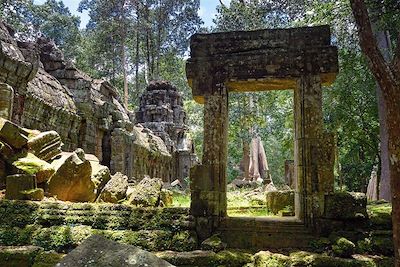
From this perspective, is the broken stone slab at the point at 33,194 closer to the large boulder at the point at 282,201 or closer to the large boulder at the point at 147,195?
the large boulder at the point at 147,195

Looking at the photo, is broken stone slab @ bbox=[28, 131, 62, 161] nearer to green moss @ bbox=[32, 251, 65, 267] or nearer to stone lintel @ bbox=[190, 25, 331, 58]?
green moss @ bbox=[32, 251, 65, 267]

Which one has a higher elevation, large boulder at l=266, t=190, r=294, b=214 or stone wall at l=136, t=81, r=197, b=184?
stone wall at l=136, t=81, r=197, b=184

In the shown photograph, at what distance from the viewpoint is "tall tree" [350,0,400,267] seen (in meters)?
4.24

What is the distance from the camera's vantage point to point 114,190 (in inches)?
Answer: 311

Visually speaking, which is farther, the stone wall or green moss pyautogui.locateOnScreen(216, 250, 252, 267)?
the stone wall

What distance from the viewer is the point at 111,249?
277 centimetres

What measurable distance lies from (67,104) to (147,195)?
20.9ft

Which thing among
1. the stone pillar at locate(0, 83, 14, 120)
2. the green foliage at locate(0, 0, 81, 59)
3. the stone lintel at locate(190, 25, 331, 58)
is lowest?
the stone pillar at locate(0, 83, 14, 120)

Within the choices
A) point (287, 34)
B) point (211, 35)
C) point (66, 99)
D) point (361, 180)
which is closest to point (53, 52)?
point (66, 99)

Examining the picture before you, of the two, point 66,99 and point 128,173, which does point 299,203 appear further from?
point 128,173

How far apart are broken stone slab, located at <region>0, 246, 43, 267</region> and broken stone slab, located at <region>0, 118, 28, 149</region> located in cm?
256

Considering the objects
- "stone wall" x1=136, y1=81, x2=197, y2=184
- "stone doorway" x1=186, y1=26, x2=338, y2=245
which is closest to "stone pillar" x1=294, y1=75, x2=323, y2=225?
"stone doorway" x1=186, y1=26, x2=338, y2=245

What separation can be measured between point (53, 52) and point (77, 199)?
8.61 meters

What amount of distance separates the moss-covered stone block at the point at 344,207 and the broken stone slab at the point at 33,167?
16.5 ft
